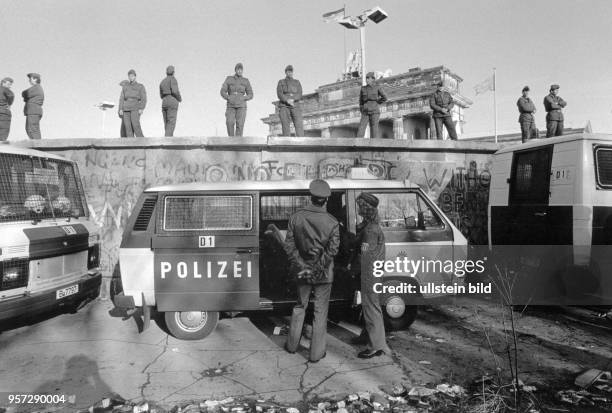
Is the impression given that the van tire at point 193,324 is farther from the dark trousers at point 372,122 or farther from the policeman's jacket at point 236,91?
the dark trousers at point 372,122

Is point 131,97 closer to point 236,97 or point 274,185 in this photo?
point 236,97

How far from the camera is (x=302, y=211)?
14.8 feet

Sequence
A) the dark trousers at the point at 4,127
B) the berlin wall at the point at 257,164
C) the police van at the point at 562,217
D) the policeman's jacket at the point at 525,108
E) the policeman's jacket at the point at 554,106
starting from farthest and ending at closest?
the policeman's jacket at the point at 525,108, the policeman's jacket at the point at 554,106, the dark trousers at the point at 4,127, the berlin wall at the point at 257,164, the police van at the point at 562,217

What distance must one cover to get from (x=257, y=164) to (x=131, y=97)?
3.60 m

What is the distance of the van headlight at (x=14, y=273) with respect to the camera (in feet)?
14.8

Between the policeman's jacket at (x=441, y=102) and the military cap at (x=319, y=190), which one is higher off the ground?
the policeman's jacket at (x=441, y=102)

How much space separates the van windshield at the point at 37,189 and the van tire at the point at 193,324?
89.4 inches

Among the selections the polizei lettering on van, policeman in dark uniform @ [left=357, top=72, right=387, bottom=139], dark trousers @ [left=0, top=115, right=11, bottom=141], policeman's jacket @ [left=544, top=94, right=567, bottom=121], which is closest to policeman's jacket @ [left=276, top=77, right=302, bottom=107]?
policeman in dark uniform @ [left=357, top=72, right=387, bottom=139]

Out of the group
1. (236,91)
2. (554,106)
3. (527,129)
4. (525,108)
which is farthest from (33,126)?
(554,106)

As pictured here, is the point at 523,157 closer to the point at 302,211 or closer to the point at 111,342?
the point at 302,211

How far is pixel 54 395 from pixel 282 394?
2135mm

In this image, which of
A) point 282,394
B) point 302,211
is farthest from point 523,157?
point 282,394

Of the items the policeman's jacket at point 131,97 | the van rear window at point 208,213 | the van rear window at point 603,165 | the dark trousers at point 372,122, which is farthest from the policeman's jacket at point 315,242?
the policeman's jacket at point 131,97

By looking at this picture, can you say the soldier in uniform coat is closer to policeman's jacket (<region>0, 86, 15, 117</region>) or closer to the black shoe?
policeman's jacket (<region>0, 86, 15, 117</region>)
